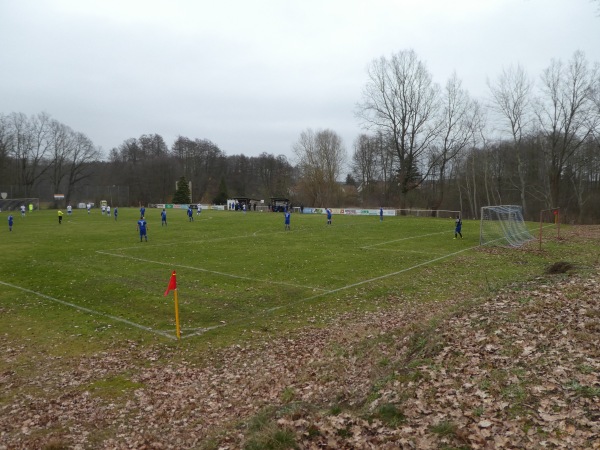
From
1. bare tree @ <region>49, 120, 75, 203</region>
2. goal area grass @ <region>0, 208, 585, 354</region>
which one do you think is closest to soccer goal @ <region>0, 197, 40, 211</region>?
bare tree @ <region>49, 120, 75, 203</region>

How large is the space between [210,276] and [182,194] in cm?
8901

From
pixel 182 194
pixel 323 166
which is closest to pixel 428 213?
pixel 323 166

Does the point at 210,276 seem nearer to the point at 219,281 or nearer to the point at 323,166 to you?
the point at 219,281

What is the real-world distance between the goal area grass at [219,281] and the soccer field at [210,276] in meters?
0.06

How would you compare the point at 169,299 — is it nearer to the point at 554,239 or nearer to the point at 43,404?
the point at 43,404

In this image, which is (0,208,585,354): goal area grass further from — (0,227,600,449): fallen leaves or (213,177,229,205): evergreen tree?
(213,177,229,205): evergreen tree

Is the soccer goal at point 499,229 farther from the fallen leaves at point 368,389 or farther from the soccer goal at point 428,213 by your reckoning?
the soccer goal at point 428,213

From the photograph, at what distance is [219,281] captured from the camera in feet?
62.9

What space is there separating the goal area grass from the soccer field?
58 millimetres

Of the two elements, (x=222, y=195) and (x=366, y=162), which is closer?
(x=366, y=162)

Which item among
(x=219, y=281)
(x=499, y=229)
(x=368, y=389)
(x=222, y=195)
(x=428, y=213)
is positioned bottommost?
(x=219, y=281)

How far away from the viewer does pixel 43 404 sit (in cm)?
845

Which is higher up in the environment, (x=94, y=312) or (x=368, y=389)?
(x=368, y=389)

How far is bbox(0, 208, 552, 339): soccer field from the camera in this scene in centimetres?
1453
